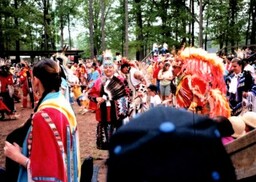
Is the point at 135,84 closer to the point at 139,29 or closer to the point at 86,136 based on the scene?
the point at 86,136

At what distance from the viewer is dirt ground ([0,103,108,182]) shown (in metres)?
6.33

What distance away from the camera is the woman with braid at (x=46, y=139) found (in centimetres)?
213

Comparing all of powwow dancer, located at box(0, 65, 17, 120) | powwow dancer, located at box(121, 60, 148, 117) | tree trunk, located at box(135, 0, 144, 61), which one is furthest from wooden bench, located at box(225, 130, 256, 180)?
tree trunk, located at box(135, 0, 144, 61)

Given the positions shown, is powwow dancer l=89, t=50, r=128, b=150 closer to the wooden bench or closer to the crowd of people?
the crowd of people

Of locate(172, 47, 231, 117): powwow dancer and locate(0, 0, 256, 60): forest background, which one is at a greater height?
locate(0, 0, 256, 60): forest background

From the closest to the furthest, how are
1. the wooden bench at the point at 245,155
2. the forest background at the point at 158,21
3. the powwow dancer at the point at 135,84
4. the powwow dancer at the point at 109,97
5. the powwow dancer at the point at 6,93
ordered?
the wooden bench at the point at 245,155 → the powwow dancer at the point at 109,97 → the powwow dancer at the point at 135,84 → the powwow dancer at the point at 6,93 → the forest background at the point at 158,21

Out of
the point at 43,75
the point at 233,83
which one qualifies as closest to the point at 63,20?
the point at 233,83

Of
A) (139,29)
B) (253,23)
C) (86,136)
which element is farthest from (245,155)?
(253,23)

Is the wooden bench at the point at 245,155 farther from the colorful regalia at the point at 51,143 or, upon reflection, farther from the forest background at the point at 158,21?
the forest background at the point at 158,21

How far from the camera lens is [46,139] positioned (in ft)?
7.04

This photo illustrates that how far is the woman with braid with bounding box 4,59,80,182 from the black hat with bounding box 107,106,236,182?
1438 mm

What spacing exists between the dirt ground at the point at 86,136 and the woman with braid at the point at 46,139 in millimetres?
2530

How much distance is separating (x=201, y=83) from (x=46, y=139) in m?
3.00

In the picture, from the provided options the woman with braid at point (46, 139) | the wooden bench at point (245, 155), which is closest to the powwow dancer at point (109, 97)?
the woman with braid at point (46, 139)
